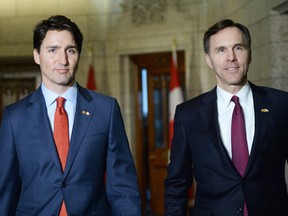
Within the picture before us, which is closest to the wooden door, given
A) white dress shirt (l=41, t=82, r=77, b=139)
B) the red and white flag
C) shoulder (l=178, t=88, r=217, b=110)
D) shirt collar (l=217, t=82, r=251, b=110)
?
the red and white flag

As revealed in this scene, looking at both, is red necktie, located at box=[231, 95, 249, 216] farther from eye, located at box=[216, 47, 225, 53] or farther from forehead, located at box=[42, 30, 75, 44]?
forehead, located at box=[42, 30, 75, 44]

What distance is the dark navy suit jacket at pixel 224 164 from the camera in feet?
7.36

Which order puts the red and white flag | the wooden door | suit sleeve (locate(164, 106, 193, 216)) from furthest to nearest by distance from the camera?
1. the wooden door
2. the red and white flag
3. suit sleeve (locate(164, 106, 193, 216))

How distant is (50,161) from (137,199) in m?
0.45

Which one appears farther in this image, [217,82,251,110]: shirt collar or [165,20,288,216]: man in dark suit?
[217,82,251,110]: shirt collar

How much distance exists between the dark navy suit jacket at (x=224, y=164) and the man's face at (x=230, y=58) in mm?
135

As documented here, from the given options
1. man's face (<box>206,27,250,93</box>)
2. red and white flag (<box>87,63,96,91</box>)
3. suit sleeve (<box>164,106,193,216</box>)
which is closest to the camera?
man's face (<box>206,27,250,93</box>)

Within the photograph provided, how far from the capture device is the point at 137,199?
2.32 meters

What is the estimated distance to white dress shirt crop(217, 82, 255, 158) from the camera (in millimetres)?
2332

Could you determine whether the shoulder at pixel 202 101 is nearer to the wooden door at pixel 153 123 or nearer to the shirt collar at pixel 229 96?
the shirt collar at pixel 229 96

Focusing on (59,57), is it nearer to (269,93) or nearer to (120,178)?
(120,178)

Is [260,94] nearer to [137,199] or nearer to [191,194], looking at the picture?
[137,199]

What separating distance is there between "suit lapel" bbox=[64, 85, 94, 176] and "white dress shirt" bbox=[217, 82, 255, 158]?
2.05ft

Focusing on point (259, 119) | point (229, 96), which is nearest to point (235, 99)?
point (229, 96)
